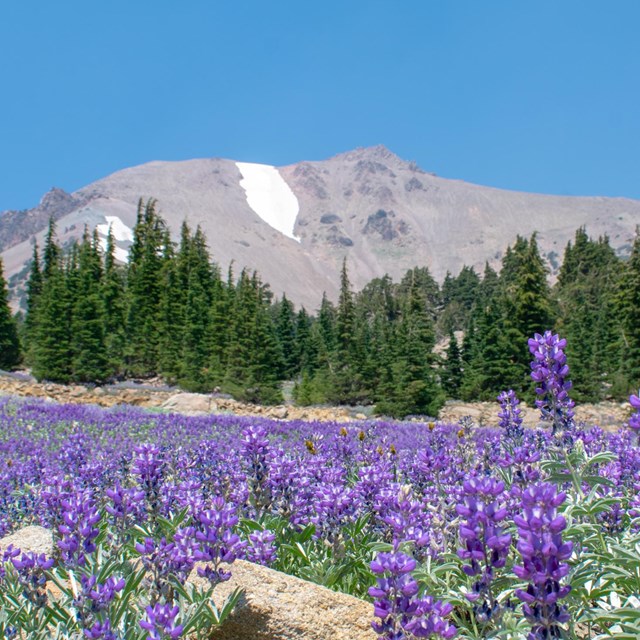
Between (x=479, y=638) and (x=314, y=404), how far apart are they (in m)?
36.5

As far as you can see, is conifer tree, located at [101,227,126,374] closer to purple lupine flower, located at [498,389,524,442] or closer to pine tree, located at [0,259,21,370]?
pine tree, located at [0,259,21,370]

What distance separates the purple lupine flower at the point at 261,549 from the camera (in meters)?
3.70

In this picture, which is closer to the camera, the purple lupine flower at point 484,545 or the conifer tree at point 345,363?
the purple lupine flower at point 484,545

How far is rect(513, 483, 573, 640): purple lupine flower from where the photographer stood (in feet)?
5.87

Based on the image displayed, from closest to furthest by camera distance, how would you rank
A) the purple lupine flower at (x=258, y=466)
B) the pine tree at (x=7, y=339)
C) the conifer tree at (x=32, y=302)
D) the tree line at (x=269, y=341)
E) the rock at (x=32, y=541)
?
the purple lupine flower at (x=258, y=466) < the rock at (x=32, y=541) < the tree line at (x=269, y=341) < the pine tree at (x=7, y=339) < the conifer tree at (x=32, y=302)

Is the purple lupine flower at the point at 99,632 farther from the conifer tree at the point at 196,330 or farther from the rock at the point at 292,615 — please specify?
the conifer tree at the point at 196,330

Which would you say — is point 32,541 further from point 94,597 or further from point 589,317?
point 589,317

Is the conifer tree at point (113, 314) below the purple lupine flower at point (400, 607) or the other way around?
the other way around

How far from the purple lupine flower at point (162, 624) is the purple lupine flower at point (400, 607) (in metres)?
0.75

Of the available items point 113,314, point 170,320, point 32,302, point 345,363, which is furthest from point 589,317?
point 32,302

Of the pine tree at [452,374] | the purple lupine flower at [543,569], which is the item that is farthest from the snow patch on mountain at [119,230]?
the purple lupine flower at [543,569]

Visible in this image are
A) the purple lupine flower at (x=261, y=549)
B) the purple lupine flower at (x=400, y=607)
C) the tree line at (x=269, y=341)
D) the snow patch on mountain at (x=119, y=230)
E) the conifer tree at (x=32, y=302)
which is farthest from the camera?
the snow patch on mountain at (x=119, y=230)

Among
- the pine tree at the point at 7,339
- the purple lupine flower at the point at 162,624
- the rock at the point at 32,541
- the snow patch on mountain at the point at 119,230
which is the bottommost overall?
the rock at the point at 32,541

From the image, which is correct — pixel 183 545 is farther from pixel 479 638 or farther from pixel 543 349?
pixel 543 349
